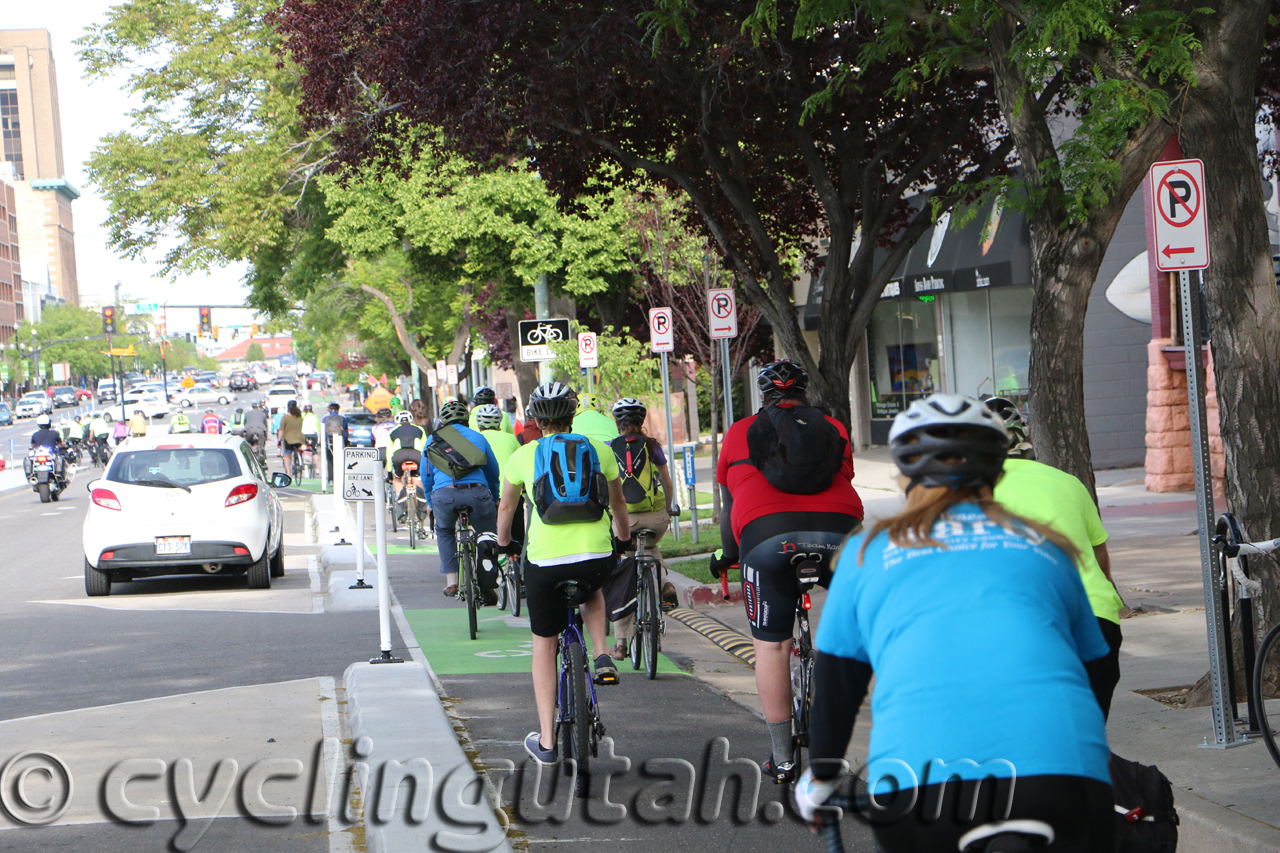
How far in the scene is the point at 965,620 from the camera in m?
2.65

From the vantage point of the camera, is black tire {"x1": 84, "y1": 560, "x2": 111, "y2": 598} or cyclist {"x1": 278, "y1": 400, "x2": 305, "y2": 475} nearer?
black tire {"x1": 84, "y1": 560, "x2": 111, "y2": 598}

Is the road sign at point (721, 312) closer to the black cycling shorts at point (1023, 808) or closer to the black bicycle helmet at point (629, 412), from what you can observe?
the black bicycle helmet at point (629, 412)

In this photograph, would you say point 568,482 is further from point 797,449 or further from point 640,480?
point 640,480

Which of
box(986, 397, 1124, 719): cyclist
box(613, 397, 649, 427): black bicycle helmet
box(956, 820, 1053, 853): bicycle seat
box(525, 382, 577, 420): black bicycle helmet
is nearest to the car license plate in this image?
box(613, 397, 649, 427): black bicycle helmet

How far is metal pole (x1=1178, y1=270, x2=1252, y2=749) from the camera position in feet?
20.6

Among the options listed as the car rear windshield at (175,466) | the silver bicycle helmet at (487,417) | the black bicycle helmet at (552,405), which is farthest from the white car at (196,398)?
the black bicycle helmet at (552,405)

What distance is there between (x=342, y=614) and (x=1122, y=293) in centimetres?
1464

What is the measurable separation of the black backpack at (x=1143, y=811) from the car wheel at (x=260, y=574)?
12452 mm

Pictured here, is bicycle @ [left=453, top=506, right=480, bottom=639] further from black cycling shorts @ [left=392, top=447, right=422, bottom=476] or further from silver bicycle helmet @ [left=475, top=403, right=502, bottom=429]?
black cycling shorts @ [left=392, top=447, right=422, bottom=476]

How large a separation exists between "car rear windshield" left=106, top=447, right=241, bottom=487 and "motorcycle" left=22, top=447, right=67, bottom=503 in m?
18.8

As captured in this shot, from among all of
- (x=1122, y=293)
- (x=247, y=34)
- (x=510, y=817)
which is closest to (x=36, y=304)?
(x=247, y=34)

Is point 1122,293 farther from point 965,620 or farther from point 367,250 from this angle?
point 965,620

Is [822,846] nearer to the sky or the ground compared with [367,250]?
nearer to the ground

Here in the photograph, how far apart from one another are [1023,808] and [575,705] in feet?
12.5
